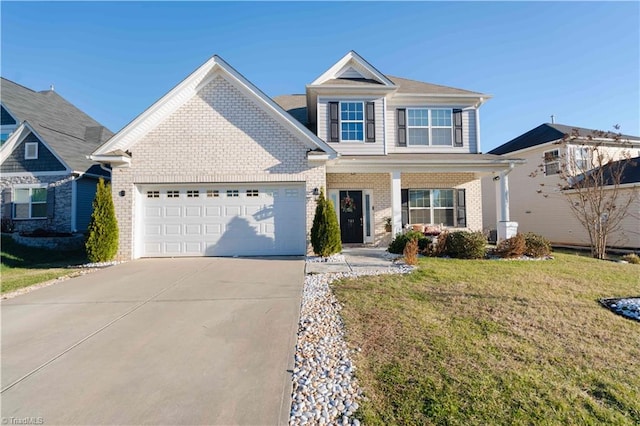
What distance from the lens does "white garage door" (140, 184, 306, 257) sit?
1052 centimetres

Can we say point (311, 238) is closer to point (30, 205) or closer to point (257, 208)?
point (257, 208)

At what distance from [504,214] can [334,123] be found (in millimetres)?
7580

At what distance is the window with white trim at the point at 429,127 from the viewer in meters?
13.3

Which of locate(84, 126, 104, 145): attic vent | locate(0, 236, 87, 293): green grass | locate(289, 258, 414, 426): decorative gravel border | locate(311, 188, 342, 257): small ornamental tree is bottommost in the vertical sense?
locate(289, 258, 414, 426): decorative gravel border

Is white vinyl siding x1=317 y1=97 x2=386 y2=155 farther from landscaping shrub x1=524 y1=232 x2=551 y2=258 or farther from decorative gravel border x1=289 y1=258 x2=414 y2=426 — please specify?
decorative gravel border x1=289 y1=258 x2=414 y2=426

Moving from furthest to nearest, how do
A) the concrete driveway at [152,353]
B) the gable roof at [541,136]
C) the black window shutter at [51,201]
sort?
the gable roof at [541,136] < the black window shutter at [51,201] < the concrete driveway at [152,353]

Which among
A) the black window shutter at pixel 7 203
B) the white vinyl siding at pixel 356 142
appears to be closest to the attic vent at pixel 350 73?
the white vinyl siding at pixel 356 142

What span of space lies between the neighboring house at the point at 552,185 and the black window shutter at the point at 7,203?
2298cm

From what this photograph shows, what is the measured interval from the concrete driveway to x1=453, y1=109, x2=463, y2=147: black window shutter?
10.1 meters

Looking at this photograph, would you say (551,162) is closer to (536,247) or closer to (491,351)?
(536,247)

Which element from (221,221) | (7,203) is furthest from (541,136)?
(7,203)

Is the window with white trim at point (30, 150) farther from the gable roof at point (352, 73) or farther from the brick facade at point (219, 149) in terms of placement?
the gable roof at point (352, 73)

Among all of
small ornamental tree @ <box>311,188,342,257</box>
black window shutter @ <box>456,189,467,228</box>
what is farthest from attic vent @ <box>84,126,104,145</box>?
black window shutter @ <box>456,189,467,228</box>

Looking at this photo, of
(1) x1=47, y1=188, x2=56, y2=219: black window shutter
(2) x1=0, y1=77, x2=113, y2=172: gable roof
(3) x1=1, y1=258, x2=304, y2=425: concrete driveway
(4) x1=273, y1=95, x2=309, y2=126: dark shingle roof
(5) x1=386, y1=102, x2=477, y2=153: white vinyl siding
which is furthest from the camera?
(4) x1=273, y1=95, x2=309, y2=126: dark shingle roof
